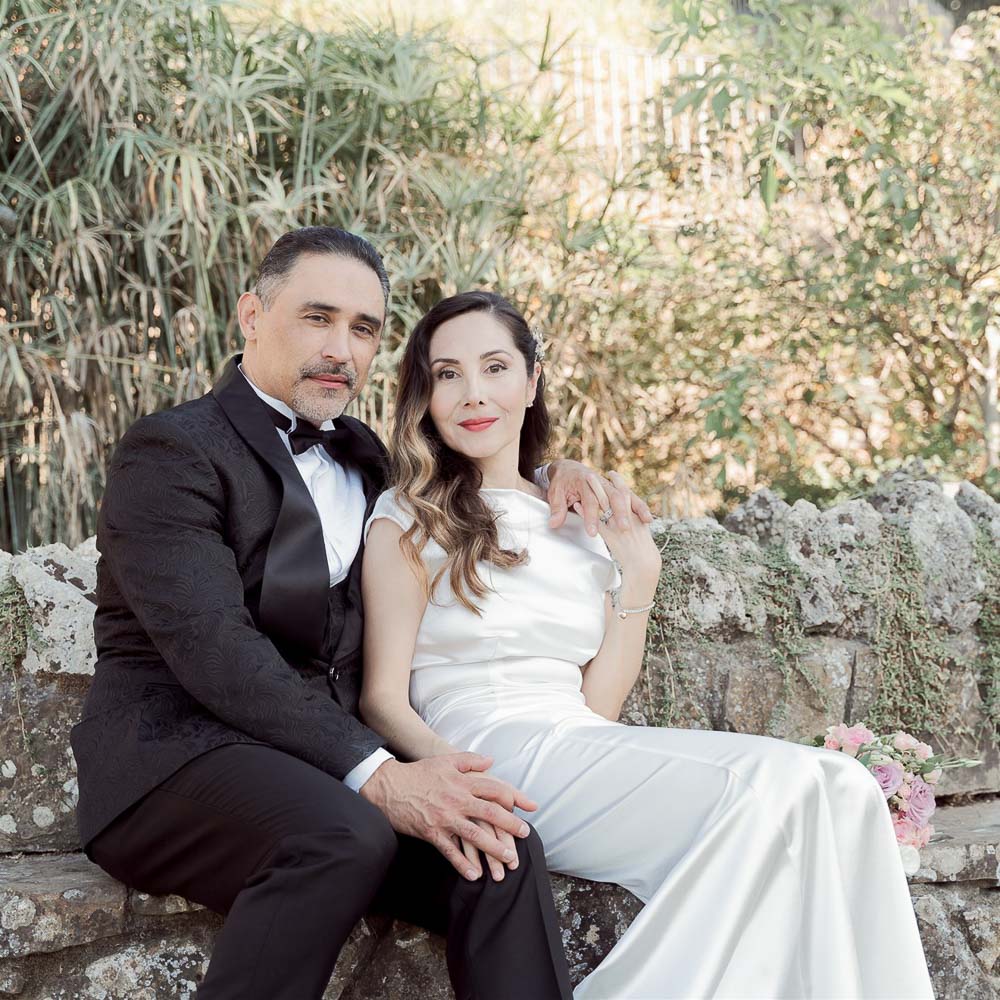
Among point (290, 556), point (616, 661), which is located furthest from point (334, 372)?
point (616, 661)

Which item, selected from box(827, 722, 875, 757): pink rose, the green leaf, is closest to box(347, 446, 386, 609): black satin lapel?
box(827, 722, 875, 757): pink rose

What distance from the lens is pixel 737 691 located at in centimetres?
317

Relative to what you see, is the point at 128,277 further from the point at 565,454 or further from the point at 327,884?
the point at 327,884

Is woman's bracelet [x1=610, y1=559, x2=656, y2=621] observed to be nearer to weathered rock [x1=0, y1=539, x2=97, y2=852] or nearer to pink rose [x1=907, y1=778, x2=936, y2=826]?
pink rose [x1=907, y1=778, x2=936, y2=826]

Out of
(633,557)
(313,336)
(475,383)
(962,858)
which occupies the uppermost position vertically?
(313,336)

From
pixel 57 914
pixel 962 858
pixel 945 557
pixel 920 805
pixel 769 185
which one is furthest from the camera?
pixel 769 185

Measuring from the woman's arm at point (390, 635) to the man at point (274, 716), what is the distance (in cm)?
5

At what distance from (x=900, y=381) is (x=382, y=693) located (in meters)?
3.94

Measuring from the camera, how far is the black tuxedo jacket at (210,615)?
7.34 ft

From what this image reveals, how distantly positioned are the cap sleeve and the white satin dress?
1.33 feet

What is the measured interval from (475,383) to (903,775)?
52.1 inches

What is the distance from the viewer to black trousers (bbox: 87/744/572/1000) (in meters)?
1.99

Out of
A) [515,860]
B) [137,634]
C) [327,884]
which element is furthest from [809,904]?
[137,634]

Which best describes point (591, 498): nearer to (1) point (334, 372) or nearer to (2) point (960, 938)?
(1) point (334, 372)
